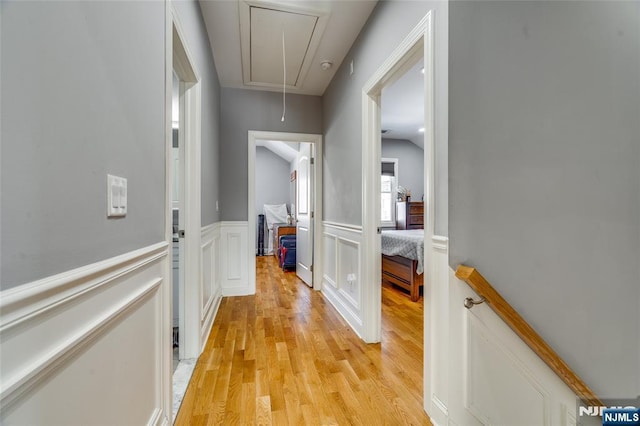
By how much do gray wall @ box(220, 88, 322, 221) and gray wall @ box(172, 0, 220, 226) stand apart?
16.0 inches

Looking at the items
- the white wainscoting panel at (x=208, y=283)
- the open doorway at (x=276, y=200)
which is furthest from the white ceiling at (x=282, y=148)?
the white wainscoting panel at (x=208, y=283)

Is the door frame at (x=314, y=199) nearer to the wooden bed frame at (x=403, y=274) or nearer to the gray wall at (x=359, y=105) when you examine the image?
the gray wall at (x=359, y=105)

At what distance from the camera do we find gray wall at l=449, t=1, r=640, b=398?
2.69 feet

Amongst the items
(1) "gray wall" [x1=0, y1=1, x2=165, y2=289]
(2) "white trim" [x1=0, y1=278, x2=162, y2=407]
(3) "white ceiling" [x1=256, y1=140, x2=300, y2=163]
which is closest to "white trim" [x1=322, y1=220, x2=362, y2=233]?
(1) "gray wall" [x1=0, y1=1, x2=165, y2=289]

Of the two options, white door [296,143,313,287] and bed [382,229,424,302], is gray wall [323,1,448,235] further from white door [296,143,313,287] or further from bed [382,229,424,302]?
bed [382,229,424,302]

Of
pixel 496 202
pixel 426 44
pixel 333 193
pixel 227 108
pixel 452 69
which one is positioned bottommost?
pixel 496 202

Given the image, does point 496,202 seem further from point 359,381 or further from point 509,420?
point 359,381

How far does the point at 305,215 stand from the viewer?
4047 mm

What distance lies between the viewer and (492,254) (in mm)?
1111

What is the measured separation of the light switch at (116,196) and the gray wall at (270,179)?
6.31 metres

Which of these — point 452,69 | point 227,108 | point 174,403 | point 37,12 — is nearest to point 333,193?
point 227,108

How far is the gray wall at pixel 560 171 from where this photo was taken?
82cm

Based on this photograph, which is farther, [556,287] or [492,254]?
[492,254]

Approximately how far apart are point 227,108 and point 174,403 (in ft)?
9.99
